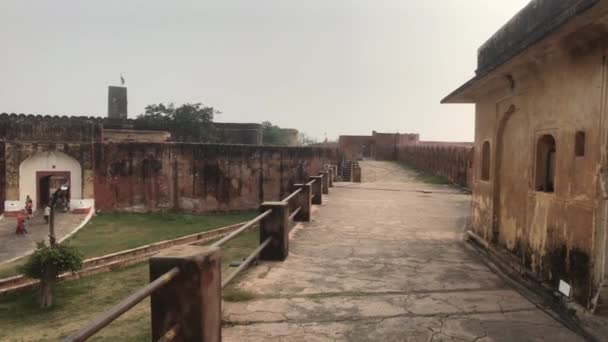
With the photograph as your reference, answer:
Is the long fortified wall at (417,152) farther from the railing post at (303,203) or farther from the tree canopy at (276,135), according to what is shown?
the railing post at (303,203)

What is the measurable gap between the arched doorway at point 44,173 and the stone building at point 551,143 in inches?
823

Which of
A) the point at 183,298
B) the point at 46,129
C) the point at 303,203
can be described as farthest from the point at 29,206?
the point at 183,298

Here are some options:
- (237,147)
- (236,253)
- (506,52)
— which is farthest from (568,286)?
(237,147)

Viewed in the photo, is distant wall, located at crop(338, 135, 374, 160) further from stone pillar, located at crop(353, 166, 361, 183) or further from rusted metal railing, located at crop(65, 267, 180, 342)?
rusted metal railing, located at crop(65, 267, 180, 342)

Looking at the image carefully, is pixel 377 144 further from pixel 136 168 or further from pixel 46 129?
pixel 46 129

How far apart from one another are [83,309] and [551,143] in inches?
436

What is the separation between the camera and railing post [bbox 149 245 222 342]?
269 cm

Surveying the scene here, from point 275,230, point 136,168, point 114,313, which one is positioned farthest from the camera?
point 136,168

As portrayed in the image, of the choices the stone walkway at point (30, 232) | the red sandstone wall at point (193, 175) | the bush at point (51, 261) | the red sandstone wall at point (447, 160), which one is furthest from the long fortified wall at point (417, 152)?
the stone walkway at point (30, 232)

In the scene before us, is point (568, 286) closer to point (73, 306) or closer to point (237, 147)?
point (73, 306)

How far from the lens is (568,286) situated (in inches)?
156

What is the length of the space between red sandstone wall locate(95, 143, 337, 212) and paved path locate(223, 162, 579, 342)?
17870 mm

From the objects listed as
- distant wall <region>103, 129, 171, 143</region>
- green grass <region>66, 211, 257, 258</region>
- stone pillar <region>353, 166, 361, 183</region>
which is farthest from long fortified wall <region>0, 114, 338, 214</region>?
stone pillar <region>353, 166, 361, 183</region>

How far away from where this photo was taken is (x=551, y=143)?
15.8ft
